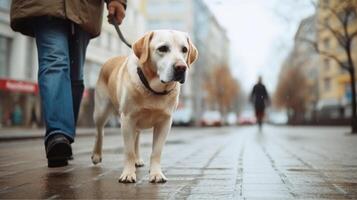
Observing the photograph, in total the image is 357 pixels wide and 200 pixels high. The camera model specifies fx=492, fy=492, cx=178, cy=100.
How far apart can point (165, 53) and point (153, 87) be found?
293 millimetres

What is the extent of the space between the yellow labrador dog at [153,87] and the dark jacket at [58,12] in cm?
84

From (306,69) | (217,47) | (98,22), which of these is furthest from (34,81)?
(217,47)

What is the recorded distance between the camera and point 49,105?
4.39 meters

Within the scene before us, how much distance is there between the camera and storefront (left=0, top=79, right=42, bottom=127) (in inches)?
1115

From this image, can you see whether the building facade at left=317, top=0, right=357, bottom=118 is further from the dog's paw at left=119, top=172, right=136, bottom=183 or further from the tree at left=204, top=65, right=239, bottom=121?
the dog's paw at left=119, top=172, right=136, bottom=183

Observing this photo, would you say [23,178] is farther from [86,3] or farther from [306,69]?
[306,69]

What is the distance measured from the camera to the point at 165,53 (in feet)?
12.6

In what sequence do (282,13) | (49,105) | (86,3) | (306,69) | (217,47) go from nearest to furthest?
(49,105)
(86,3)
(282,13)
(306,69)
(217,47)

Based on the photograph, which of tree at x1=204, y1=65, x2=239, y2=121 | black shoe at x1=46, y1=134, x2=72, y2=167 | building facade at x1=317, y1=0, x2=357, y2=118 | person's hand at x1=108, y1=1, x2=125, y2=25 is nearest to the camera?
black shoe at x1=46, y1=134, x2=72, y2=167

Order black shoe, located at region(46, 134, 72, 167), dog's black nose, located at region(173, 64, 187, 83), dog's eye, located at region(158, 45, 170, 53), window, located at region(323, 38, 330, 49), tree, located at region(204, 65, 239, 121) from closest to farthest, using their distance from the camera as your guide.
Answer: dog's black nose, located at region(173, 64, 187, 83), dog's eye, located at region(158, 45, 170, 53), black shoe, located at region(46, 134, 72, 167), window, located at region(323, 38, 330, 49), tree, located at region(204, 65, 239, 121)

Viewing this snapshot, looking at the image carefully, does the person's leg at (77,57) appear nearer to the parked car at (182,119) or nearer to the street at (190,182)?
the street at (190,182)

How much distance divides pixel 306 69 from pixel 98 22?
3158 inches

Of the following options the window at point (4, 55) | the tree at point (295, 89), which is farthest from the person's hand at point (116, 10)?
the tree at point (295, 89)

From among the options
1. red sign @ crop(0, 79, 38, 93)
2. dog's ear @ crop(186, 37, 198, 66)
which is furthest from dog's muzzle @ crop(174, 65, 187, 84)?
red sign @ crop(0, 79, 38, 93)
